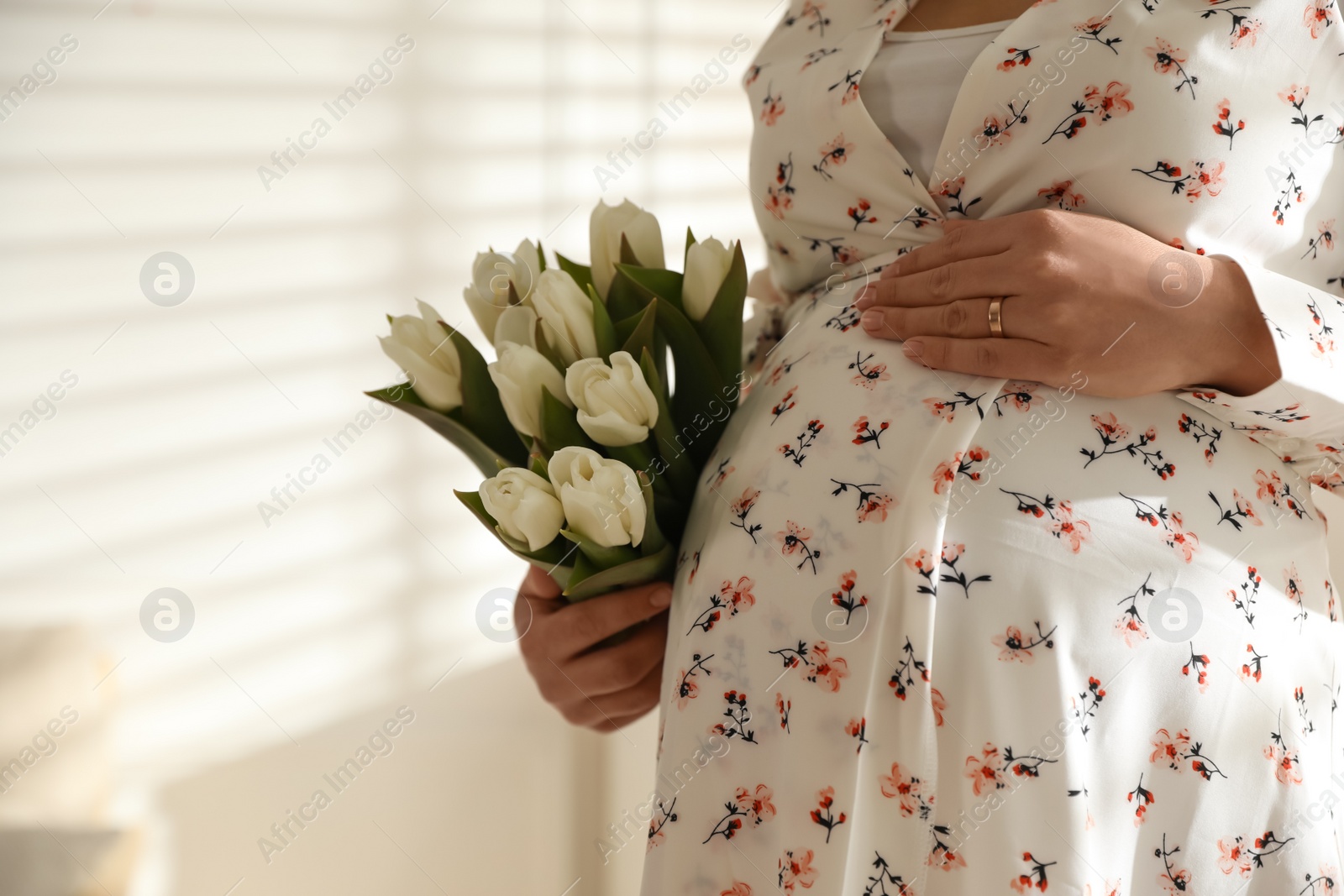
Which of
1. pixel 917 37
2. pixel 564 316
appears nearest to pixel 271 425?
pixel 564 316

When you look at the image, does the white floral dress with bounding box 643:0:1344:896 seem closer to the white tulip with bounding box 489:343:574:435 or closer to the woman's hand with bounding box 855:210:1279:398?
the woman's hand with bounding box 855:210:1279:398

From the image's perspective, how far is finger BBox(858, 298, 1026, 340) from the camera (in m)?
0.54

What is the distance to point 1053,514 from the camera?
492 millimetres

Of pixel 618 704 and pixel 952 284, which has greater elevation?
pixel 952 284

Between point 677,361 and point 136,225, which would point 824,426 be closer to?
point 677,361

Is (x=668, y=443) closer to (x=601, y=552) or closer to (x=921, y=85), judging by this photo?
(x=601, y=552)

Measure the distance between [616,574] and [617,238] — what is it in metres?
0.26

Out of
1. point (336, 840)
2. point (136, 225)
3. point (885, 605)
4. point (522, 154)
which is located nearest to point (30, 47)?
point (136, 225)

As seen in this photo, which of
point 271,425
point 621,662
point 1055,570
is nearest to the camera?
point 1055,570

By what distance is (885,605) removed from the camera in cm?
49

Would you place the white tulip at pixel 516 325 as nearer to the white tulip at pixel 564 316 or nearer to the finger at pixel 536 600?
the white tulip at pixel 564 316

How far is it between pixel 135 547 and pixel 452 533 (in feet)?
1.44

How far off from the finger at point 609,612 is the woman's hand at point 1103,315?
0.26 metres

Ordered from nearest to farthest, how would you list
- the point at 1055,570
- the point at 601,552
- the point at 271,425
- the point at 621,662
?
1. the point at 1055,570
2. the point at 601,552
3. the point at 621,662
4. the point at 271,425
